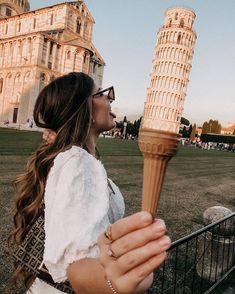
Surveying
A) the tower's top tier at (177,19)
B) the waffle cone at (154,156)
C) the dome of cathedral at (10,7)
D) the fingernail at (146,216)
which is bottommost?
the fingernail at (146,216)

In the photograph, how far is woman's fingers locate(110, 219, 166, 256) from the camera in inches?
30.2

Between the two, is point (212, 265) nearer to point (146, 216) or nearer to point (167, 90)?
point (167, 90)

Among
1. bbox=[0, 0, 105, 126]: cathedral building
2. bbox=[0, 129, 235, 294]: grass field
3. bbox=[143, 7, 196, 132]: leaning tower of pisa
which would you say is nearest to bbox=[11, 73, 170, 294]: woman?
bbox=[143, 7, 196, 132]: leaning tower of pisa

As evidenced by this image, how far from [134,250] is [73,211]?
0.46m

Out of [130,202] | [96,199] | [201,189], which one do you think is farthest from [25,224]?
[201,189]

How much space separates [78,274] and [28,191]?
797mm

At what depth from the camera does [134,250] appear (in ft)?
2.60

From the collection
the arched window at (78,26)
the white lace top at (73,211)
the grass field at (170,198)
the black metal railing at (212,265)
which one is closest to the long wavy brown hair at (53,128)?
the white lace top at (73,211)

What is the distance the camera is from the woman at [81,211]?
80 centimetres

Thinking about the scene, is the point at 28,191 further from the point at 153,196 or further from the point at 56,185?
the point at 153,196

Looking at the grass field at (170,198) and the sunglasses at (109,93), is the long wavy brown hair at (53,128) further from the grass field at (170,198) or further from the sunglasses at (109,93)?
the grass field at (170,198)

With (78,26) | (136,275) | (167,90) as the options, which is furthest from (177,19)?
Answer: (78,26)

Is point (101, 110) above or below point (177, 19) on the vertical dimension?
below

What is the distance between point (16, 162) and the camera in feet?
44.5
